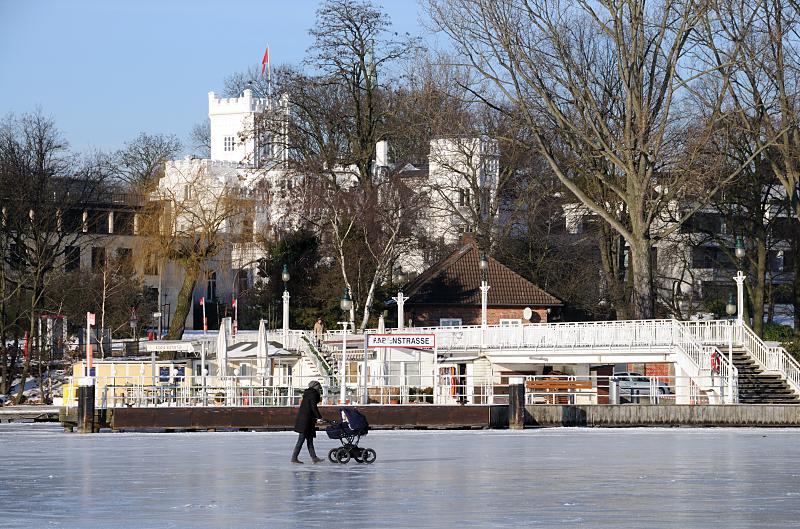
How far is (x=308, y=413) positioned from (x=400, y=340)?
1658 cm

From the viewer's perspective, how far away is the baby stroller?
24.3m

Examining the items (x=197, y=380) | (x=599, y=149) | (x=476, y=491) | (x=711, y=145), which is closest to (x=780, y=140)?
(x=711, y=145)

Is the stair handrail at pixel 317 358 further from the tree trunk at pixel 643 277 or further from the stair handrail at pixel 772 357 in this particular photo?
the stair handrail at pixel 772 357

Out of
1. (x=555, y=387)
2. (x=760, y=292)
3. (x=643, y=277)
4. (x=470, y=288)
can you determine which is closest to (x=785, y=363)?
(x=555, y=387)

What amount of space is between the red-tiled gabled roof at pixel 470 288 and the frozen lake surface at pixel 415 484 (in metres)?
34.3

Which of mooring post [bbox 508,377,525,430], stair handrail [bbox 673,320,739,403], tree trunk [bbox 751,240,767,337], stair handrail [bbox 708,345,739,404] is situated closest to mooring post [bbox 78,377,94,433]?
mooring post [bbox 508,377,525,430]

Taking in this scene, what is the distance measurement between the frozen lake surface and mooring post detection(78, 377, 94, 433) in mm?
5402

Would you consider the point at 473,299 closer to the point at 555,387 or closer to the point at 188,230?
the point at 188,230

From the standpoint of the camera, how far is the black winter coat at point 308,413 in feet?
79.7

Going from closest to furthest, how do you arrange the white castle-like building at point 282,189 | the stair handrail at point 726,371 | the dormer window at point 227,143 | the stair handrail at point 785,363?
the stair handrail at point 726,371 → the stair handrail at point 785,363 → the white castle-like building at point 282,189 → the dormer window at point 227,143

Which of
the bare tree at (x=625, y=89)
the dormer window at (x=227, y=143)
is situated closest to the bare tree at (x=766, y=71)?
the bare tree at (x=625, y=89)

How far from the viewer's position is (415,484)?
67.3 ft

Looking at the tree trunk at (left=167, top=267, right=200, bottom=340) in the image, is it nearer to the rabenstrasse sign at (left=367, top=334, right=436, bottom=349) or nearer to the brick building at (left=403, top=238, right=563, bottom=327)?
the brick building at (left=403, top=238, right=563, bottom=327)

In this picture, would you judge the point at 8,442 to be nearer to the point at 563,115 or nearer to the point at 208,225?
the point at 563,115
